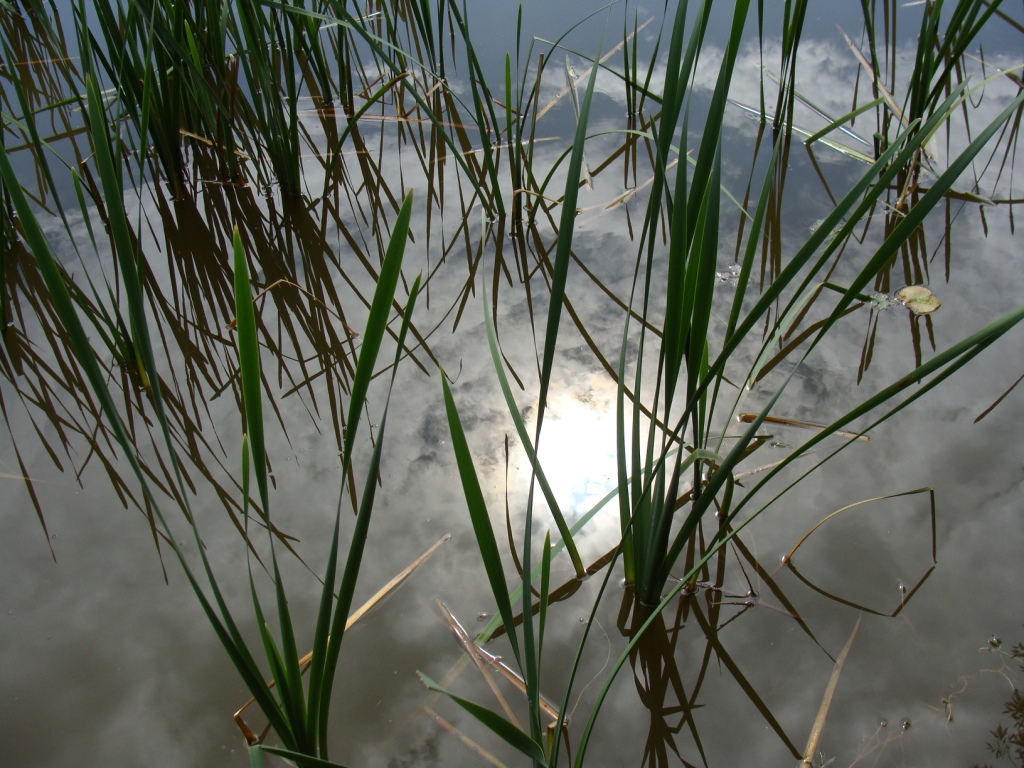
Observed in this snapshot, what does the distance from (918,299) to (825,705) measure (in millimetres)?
930

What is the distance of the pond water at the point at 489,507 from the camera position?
995 mm

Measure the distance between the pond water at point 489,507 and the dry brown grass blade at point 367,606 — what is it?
1 cm

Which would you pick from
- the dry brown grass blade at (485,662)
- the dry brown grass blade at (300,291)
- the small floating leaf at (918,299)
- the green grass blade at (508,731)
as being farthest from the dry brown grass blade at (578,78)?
the green grass blade at (508,731)

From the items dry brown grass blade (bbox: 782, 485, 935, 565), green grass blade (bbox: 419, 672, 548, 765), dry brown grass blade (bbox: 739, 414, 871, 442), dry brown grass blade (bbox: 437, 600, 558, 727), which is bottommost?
dry brown grass blade (bbox: 437, 600, 558, 727)

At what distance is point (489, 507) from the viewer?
4.05 ft

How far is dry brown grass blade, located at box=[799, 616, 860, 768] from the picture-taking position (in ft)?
3.07

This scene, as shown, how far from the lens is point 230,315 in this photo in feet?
5.65

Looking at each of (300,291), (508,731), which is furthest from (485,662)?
(300,291)

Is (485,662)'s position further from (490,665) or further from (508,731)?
(508,731)

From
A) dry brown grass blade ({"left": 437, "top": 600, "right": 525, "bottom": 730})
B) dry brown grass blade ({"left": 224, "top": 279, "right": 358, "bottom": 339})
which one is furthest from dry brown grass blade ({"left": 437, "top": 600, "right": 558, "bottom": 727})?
dry brown grass blade ({"left": 224, "top": 279, "right": 358, "bottom": 339})

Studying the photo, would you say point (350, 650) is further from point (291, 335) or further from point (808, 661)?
point (291, 335)

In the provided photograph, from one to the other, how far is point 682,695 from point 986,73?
83.4 inches

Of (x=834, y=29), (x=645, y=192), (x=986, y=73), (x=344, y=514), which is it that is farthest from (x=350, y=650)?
(x=834, y=29)

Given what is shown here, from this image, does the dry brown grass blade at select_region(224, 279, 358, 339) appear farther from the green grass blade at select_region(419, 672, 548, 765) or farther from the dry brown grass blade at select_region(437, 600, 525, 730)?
the green grass blade at select_region(419, 672, 548, 765)
